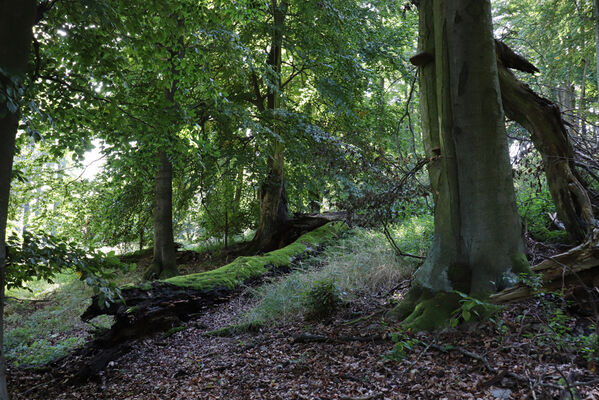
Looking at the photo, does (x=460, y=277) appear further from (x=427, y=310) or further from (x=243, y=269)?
(x=243, y=269)

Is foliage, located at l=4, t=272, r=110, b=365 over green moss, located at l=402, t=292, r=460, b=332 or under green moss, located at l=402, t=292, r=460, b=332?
under

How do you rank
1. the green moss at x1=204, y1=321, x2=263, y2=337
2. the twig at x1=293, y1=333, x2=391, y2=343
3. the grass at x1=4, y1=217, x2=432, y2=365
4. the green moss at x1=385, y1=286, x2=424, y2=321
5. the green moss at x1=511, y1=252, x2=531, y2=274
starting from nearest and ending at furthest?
the green moss at x1=511, y1=252, x2=531, y2=274 < the twig at x1=293, y1=333, x2=391, y2=343 < the green moss at x1=385, y1=286, x2=424, y2=321 < the green moss at x1=204, y1=321, x2=263, y2=337 < the grass at x1=4, y1=217, x2=432, y2=365

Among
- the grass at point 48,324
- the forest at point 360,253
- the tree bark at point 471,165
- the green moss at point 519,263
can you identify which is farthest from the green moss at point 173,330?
the green moss at point 519,263

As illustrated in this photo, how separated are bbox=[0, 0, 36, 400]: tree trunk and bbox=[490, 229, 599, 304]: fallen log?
13.1 ft

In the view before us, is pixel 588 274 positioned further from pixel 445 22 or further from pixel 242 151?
pixel 242 151

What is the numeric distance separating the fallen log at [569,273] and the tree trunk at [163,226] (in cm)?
798

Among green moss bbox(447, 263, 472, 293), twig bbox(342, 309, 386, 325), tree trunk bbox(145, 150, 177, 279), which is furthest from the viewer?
tree trunk bbox(145, 150, 177, 279)

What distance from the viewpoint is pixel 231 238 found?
13.4 metres

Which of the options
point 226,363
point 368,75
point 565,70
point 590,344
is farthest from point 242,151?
point 590,344

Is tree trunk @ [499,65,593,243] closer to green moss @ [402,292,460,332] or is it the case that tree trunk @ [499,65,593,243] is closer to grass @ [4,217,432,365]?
green moss @ [402,292,460,332]

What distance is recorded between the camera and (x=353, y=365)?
3340 mm

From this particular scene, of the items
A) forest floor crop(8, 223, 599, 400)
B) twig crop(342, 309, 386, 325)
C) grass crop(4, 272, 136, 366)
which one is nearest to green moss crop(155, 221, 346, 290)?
forest floor crop(8, 223, 599, 400)

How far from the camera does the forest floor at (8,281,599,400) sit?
2.54 metres

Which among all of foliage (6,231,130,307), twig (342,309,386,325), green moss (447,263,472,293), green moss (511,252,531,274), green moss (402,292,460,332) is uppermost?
foliage (6,231,130,307)
